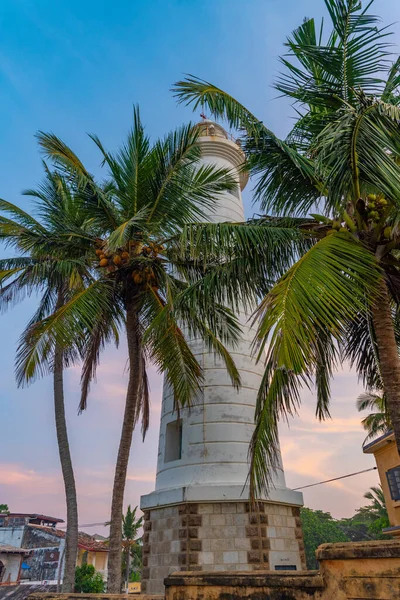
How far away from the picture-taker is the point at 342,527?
199 ft

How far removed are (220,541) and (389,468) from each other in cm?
1040

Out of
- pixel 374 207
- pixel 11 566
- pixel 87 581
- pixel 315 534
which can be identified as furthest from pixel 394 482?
pixel 315 534

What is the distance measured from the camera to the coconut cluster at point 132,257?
9.12 meters

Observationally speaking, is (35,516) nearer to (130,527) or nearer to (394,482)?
(130,527)

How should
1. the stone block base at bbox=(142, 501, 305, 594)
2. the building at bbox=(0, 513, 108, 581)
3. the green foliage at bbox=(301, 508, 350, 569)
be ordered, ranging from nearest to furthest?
the stone block base at bbox=(142, 501, 305, 594) < the building at bbox=(0, 513, 108, 581) < the green foliage at bbox=(301, 508, 350, 569)

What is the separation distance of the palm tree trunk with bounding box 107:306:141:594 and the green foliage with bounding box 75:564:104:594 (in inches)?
1204

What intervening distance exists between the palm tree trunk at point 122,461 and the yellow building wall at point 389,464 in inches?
447

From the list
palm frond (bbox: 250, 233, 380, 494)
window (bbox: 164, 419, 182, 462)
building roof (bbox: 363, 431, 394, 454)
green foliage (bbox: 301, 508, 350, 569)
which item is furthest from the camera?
green foliage (bbox: 301, 508, 350, 569)

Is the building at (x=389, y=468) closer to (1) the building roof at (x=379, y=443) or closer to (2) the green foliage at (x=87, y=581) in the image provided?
(1) the building roof at (x=379, y=443)

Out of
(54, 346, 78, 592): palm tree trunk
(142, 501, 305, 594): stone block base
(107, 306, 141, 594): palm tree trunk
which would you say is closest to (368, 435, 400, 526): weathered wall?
(142, 501, 305, 594): stone block base

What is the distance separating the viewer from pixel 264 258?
755 cm

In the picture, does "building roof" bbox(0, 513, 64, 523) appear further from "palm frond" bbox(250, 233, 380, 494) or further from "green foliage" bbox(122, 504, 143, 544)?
"palm frond" bbox(250, 233, 380, 494)

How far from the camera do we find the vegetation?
39.8m

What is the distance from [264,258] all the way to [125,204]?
3.77m
